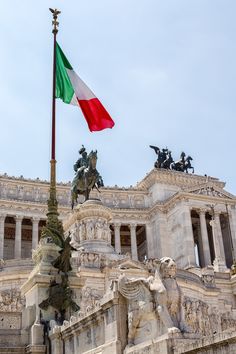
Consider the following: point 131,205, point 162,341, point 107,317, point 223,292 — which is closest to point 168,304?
point 162,341

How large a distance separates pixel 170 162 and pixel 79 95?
187 ft

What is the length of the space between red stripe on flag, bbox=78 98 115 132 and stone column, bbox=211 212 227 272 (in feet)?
115

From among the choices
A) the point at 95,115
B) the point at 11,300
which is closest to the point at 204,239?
the point at 11,300

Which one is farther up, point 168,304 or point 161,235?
point 161,235

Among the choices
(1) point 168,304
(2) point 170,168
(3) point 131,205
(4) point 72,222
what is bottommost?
(1) point 168,304

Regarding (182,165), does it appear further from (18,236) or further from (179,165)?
(18,236)

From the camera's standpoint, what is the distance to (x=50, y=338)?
→ 663 inches

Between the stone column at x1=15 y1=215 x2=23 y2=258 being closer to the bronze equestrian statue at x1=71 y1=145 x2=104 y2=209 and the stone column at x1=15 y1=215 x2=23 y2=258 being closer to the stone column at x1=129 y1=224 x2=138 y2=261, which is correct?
the stone column at x1=129 y1=224 x2=138 y2=261

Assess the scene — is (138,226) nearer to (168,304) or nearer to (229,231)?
(229,231)

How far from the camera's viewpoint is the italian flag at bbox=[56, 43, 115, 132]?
24109 mm

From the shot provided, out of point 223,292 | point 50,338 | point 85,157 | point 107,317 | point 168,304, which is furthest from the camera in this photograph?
point 85,157

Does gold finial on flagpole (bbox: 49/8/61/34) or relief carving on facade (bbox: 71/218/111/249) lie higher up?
gold finial on flagpole (bbox: 49/8/61/34)

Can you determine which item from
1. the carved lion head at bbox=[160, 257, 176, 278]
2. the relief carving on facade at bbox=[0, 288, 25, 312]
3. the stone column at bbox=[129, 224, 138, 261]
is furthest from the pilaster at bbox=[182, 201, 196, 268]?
the carved lion head at bbox=[160, 257, 176, 278]

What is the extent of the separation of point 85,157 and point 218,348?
42.8 meters
